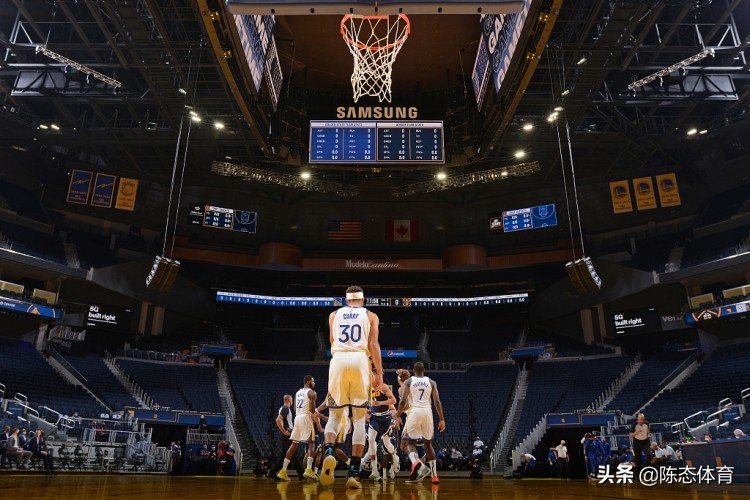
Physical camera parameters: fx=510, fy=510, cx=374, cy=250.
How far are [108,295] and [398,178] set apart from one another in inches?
676

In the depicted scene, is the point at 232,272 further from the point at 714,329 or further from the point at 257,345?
the point at 714,329

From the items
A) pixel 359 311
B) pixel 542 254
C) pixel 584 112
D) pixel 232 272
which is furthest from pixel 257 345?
pixel 359 311

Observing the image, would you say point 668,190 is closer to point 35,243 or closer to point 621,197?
point 621,197

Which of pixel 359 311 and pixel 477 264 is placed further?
pixel 477 264

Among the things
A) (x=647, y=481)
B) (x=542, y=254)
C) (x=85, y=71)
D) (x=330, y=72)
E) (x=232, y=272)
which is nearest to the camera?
(x=647, y=481)

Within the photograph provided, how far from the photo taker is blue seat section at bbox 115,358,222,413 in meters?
23.0

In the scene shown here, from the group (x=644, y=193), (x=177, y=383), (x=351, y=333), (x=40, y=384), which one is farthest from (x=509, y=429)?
(x=40, y=384)

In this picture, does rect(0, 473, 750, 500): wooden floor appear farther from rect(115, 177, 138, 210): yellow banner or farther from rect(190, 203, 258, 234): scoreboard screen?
rect(190, 203, 258, 234): scoreboard screen

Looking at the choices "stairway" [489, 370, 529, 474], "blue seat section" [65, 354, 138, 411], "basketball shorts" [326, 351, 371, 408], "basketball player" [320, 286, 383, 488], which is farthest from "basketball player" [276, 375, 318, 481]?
"blue seat section" [65, 354, 138, 411]

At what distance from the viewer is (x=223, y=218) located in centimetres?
2909

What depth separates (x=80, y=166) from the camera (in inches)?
1029

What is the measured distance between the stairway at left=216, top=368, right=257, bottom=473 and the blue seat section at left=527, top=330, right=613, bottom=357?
1742cm

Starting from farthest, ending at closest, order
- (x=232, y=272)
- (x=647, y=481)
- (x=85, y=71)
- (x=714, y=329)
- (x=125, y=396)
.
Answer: (x=232, y=272)
(x=714, y=329)
(x=125, y=396)
(x=85, y=71)
(x=647, y=481)

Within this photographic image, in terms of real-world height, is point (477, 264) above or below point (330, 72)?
below
